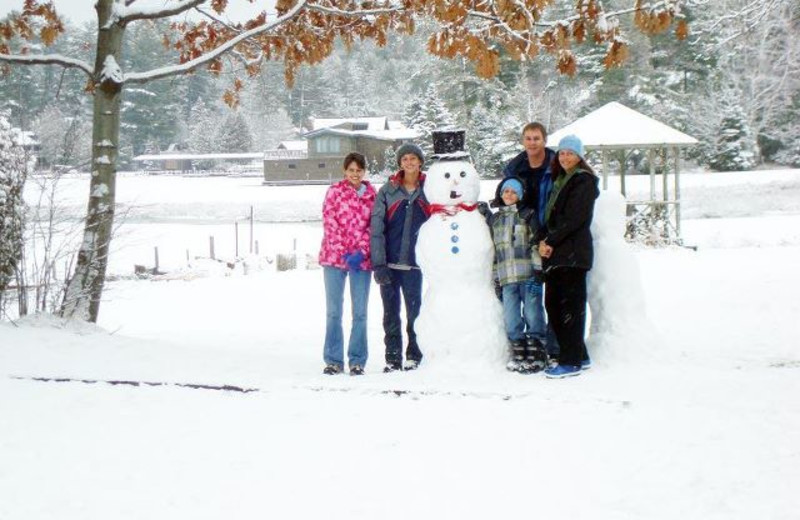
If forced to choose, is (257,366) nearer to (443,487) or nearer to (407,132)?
(443,487)

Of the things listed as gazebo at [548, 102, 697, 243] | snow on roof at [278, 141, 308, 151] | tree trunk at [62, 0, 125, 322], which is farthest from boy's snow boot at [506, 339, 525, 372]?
snow on roof at [278, 141, 308, 151]

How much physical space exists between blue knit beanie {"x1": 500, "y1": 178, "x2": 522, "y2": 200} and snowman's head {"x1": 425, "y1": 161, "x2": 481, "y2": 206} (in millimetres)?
193

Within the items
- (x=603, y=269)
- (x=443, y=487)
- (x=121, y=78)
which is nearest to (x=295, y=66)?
(x=121, y=78)

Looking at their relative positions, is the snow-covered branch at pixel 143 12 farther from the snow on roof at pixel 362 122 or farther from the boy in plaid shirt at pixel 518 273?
the snow on roof at pixel 362 122

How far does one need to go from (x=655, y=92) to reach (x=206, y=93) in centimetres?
4379

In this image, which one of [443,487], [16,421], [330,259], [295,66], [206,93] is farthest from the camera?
[206,93]

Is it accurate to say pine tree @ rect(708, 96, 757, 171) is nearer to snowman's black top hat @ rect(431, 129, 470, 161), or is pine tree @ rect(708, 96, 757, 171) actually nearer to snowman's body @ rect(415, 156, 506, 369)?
snowman's black top hat @ rect(431, 129, 470, 161)

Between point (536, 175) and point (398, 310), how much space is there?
1386 mm

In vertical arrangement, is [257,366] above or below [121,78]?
below

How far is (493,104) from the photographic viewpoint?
129ft

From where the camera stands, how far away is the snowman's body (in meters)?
4.79

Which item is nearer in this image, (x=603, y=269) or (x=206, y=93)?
(x=603, y=269)

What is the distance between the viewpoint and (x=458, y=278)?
486 cm

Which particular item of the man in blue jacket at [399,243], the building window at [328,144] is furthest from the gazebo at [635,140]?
the building window at [328,144]
